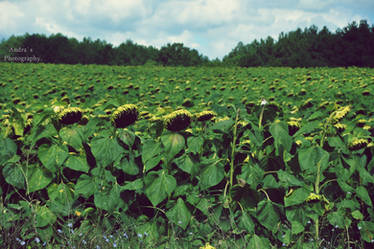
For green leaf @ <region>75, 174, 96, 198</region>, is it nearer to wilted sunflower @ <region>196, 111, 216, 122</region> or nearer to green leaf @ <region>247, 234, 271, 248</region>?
wilted sunflower @ <region>196, 111, 216, 122</region>

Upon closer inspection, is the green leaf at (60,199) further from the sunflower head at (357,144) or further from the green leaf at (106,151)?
the sunflower head at (357,144)

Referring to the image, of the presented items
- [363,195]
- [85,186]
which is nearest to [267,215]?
[363,195]

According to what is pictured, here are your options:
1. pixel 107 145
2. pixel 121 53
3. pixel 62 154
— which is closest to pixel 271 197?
pixel 107 145

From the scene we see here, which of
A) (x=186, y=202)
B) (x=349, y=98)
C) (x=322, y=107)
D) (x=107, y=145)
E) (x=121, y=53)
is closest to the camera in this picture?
(x=107, y=145)

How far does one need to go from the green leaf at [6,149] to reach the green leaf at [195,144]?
4.48 feet

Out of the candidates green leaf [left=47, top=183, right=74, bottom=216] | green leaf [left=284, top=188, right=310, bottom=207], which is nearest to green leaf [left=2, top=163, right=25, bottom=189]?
green leaf [left=47, top=183, right=74, bottom=216]

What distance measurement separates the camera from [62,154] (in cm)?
254

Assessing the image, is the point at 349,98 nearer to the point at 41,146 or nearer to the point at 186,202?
the point at 186,202

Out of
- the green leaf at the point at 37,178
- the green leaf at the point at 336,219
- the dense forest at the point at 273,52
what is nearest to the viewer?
the green leaf at the point at 37,178

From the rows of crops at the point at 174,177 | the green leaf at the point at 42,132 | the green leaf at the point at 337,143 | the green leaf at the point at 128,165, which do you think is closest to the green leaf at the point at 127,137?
the rows of crops at the point at 174,177

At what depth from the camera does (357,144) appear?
2.69 meters

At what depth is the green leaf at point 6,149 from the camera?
8.66ft

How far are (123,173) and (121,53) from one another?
69.0 meters

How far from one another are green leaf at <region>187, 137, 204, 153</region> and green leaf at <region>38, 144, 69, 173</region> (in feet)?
3.02
